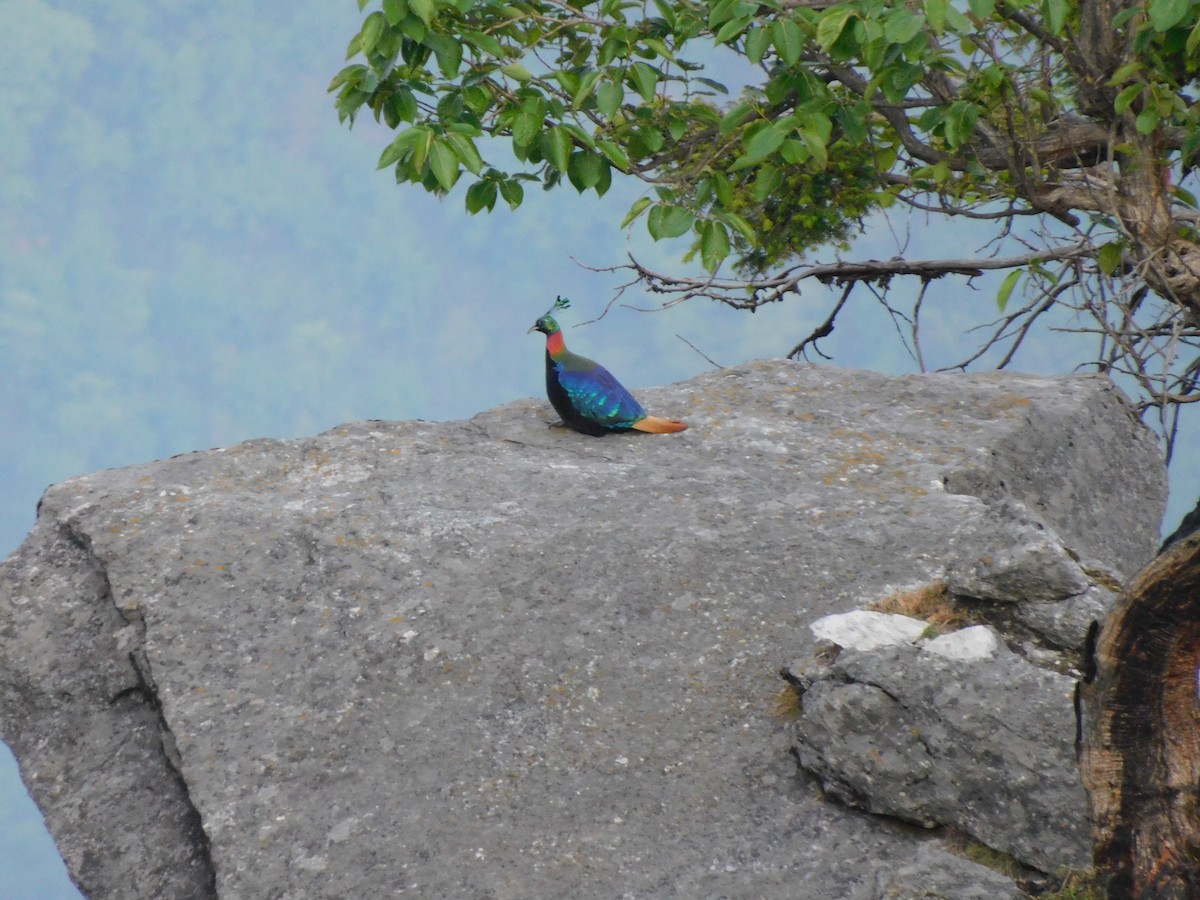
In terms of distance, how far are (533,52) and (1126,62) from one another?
4.09 metres

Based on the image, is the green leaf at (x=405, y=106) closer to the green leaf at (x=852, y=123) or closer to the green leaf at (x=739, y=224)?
the green leaf at (x=739, y=224)

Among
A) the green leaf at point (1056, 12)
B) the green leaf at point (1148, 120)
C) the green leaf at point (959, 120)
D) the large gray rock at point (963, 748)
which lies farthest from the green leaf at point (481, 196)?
the large gray rock at point (963, 748)

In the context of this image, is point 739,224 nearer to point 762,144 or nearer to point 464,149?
point 762,144

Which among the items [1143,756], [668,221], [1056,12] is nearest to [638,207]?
[668,221]

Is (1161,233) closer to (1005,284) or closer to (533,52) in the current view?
(1005,284)

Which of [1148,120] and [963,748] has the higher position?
[1148,120]

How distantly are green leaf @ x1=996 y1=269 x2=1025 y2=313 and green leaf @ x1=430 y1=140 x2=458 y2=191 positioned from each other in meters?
4.17

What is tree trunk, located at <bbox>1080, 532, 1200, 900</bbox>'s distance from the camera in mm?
4559

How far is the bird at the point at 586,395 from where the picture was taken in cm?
810

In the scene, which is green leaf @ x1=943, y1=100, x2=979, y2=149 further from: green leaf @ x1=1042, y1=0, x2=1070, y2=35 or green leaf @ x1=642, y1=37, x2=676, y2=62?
green leaf @ x1=642, y1=37, x2=676, y2=62

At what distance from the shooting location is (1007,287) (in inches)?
359

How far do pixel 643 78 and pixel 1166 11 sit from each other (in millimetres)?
2983

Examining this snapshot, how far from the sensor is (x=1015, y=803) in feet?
17.2

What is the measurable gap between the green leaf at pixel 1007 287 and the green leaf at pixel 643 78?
3.04m
